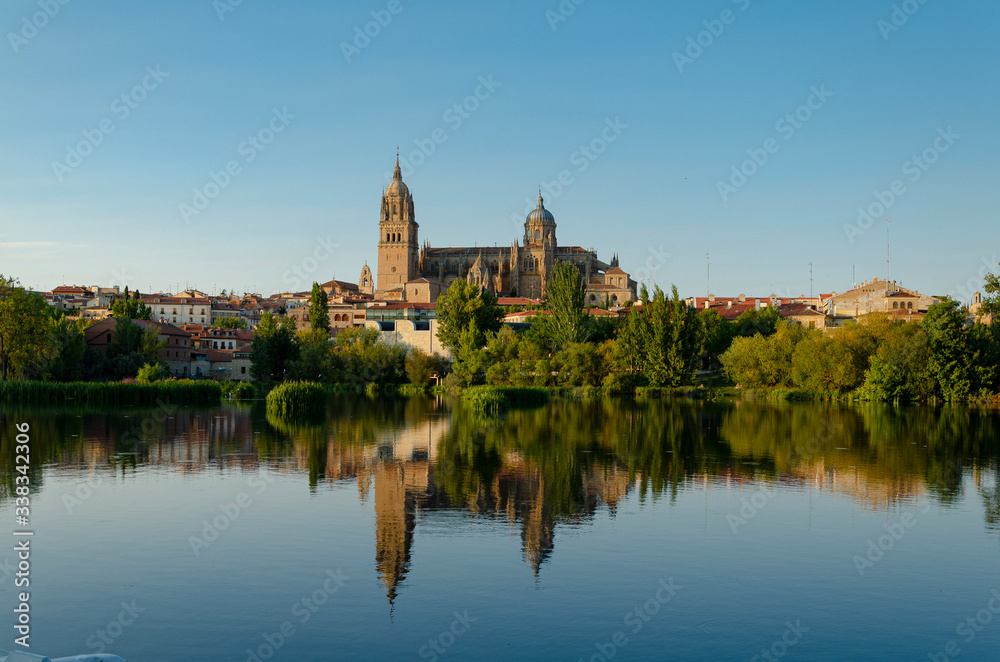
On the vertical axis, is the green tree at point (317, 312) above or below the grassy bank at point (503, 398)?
above

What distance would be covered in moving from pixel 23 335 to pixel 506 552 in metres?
38.5

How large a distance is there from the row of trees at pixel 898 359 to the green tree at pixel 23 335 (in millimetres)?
40621

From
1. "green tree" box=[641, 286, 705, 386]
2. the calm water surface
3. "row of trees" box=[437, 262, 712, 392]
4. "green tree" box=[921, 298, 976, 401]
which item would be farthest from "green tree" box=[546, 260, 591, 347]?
the calm water surface

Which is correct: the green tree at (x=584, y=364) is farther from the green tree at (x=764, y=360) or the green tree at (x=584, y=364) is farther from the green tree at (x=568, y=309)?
the green tree at (x=764, y=360)

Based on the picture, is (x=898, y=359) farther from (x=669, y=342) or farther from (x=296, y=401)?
(x=296, y=401)

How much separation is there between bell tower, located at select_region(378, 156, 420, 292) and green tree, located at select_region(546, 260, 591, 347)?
238ft

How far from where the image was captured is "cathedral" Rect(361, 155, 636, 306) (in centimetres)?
12681

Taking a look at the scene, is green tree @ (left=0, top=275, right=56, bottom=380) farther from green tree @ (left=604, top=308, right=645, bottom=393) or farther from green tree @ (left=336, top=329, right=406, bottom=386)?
green tree @ (left=604, top=308, right=645, bottom=393)

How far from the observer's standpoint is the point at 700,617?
373 inches

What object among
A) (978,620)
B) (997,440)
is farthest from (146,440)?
(997,440)

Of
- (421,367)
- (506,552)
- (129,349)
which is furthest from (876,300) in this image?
(506,552)

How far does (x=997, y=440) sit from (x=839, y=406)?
18077 mm

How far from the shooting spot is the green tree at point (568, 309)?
58750 mm

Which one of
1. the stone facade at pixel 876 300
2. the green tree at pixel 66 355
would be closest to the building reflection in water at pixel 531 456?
the green tree at pixel 66 355
